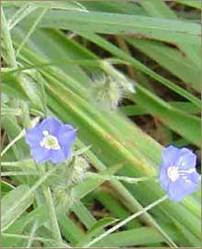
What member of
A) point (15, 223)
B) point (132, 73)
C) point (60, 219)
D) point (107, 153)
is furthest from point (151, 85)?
point (15, 223)

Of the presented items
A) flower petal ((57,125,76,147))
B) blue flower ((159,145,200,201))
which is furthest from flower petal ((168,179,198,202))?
flower petal ((57,125,76,147))

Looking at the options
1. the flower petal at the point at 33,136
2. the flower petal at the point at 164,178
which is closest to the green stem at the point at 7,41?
the flower petal at the point at 33,136

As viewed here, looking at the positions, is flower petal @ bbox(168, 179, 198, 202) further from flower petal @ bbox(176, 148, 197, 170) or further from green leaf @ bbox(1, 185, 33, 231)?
green leaf @ bbox(1, 185, 33, 231)

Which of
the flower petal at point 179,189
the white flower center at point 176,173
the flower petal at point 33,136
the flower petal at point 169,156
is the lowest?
the flower petal at point 179,189

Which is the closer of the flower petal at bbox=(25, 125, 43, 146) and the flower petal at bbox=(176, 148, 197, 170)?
the flower petal at bbox=(25, 125, 43, 146)

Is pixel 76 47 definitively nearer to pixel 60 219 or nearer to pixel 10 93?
pixel 60 219

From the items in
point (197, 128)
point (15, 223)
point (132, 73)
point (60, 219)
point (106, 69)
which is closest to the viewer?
point (106, 69)

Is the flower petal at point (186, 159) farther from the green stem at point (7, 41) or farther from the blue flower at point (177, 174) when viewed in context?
the green stem at point (7, 41)
